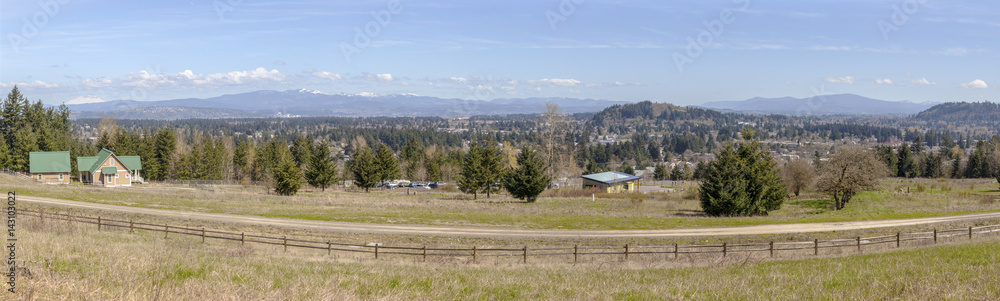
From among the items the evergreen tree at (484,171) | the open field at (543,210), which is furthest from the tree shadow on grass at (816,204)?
the evergreen tree at (484,171)

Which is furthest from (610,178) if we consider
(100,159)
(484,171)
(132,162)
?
(100,159)

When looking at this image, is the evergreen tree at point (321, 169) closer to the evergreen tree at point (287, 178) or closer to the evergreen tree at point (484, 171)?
the evergreen tree at point (287, 178)

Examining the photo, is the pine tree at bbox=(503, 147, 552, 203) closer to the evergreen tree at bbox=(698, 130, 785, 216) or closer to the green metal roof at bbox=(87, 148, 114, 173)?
the evergreen tree at bbox=(698, 130, 785, 216)

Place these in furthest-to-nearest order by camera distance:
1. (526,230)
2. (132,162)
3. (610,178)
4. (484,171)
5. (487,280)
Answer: (610,178) → (132,162) → (484,171) → (526,230) → (487,280)

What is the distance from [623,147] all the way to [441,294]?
182m

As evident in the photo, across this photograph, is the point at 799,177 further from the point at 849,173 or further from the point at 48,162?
the point at 48,162


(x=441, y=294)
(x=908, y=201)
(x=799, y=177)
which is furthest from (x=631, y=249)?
(x=799, y=177)

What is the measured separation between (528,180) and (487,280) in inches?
1669

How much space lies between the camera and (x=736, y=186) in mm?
43844

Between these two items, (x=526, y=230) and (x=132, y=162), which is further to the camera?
(x=132, y=162)

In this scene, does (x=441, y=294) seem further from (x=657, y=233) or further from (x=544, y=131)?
(x=544, y=131)

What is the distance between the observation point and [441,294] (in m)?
14.0

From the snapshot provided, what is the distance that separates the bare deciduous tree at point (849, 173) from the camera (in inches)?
1986

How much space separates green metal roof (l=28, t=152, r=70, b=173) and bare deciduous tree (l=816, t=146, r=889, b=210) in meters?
91.2
